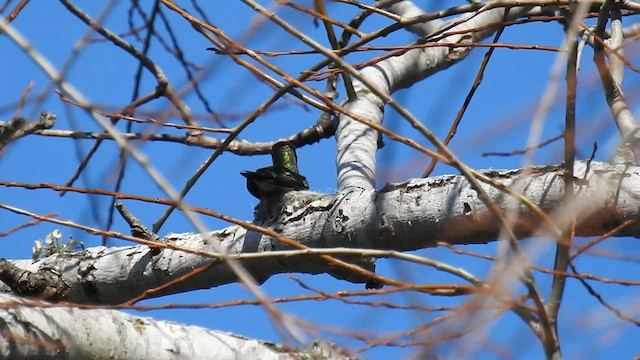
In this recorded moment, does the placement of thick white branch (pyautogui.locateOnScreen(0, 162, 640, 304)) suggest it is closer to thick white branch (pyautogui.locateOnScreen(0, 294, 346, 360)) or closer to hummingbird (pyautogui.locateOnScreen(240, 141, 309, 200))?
hummingbird (pyautogui.locateOnScreen(240, 141, 309, 200))

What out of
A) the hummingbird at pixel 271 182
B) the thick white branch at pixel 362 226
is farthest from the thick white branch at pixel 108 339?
the hummingbird at pixel 271 182

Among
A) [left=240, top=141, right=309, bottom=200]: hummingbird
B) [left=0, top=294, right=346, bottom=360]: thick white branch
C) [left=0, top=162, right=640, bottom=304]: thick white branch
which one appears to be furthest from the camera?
[left=240, top=141, right=309, bottom=200]: hummingbird

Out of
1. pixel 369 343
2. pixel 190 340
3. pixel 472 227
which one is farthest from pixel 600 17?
pixel 190 340

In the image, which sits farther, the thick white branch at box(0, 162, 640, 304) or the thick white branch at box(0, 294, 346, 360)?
the thick white branch at box(0, 162, 640, 304)

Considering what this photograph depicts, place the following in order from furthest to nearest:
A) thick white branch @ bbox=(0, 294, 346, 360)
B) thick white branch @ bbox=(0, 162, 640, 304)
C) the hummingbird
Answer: the hummingbird → thick white branch @ bbox=(0, 162, 640, 304) → thick white branch @ bbox=(0, 294, 346, 360)

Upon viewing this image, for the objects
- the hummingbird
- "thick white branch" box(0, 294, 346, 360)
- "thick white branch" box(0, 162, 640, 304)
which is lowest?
"thick white branch" box(0, 294, 346, 360)

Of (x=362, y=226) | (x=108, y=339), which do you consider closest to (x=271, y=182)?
(x=362, y=226)

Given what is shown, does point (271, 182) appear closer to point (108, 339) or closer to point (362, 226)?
point (362, 226)

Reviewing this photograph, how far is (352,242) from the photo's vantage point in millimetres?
1700

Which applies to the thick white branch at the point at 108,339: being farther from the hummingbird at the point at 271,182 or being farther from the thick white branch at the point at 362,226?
the hummingbird at the point at 271,182

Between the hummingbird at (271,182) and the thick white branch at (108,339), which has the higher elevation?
the hummingbird at (271,182)

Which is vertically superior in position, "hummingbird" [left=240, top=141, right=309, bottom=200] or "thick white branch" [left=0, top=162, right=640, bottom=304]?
"hummingbird" [left=240, top=141, right=309, bottom=200]

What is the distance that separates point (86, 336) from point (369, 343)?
420 millimetres

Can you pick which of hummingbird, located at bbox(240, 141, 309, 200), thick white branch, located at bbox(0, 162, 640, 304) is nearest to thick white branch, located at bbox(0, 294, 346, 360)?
thick white branch, located at bbox(0, 162, 640, 304)
